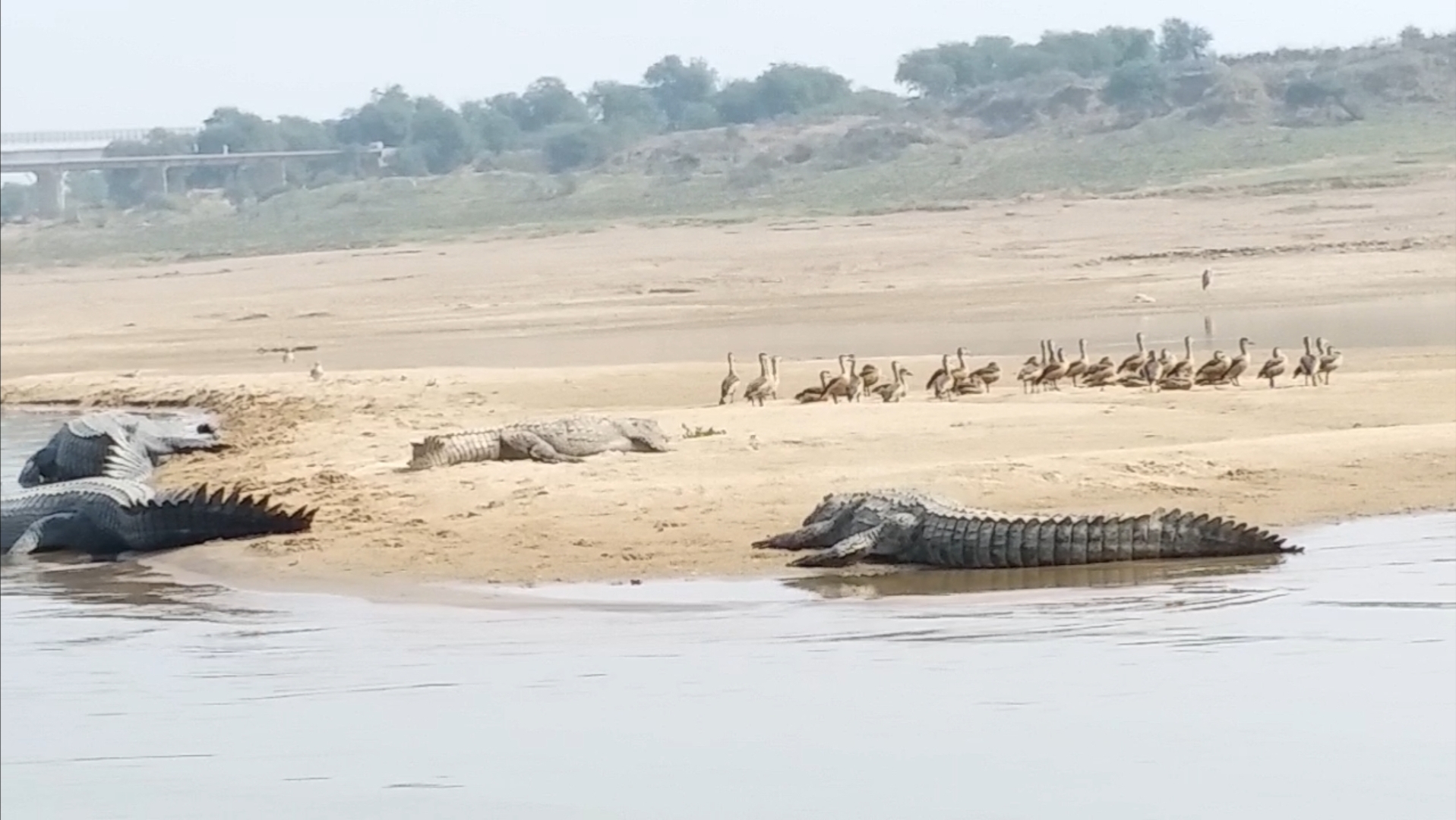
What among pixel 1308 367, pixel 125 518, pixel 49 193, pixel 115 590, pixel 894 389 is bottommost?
pixel 115 590

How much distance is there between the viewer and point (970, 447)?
32.0ft

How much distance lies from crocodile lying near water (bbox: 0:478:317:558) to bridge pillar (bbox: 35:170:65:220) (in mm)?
1394

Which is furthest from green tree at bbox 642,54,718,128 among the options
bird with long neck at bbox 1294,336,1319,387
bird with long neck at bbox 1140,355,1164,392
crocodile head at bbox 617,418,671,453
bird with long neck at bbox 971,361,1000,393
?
bird with long neck at bbox 1294,336,1319,387

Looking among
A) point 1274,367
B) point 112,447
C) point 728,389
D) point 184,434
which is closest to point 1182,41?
point 1274,367

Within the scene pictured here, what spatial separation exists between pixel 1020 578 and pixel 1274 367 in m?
4.64

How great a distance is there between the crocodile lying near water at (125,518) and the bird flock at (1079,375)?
3.43 m

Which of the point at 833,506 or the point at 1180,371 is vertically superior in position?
the point at 1180,371

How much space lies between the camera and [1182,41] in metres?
7.55

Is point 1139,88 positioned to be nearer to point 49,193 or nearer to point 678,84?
point 678,84

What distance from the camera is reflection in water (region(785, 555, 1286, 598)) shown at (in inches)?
274

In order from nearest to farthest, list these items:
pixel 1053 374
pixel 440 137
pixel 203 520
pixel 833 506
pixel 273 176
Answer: pixel 833 506, pixel 203 520, pixel 440 137, pixel 273 176, pixel 1053 374

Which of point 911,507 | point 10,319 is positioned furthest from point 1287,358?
point 10,319

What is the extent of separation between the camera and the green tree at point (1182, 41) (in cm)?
699

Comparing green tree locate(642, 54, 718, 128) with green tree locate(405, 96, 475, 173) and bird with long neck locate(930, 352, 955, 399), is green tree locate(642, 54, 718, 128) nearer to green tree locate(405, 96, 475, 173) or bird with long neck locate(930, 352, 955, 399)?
green tree locate(405, 96, 475, 173)
